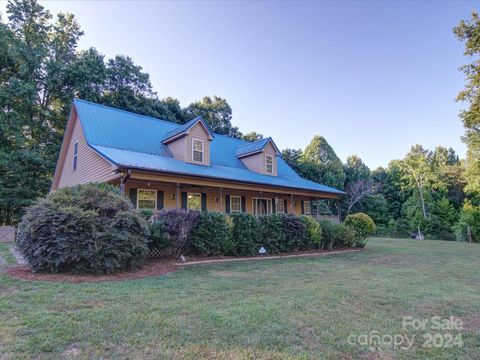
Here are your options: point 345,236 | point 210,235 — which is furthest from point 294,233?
point 210,235

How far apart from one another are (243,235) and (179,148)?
643 cm

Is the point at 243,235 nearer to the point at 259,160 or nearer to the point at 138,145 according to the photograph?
the point at 138,145

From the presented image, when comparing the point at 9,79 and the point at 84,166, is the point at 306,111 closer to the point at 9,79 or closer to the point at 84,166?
the point at 84,166

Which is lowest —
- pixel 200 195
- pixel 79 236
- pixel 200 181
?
pixel 79 236

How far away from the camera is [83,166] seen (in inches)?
545

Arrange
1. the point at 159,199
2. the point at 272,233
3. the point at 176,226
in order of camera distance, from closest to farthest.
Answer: the point at 176,226 → the point at 272,233 → the point at 159,199

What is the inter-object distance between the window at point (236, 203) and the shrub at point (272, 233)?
15.7ft

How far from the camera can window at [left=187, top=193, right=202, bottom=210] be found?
14278 mm

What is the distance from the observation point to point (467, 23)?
1684 cm

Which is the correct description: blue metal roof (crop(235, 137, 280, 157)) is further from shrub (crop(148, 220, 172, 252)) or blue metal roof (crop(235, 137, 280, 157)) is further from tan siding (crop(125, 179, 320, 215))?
shrub (crop(148, 220, 172, 252))

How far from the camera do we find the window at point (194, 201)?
14278mm

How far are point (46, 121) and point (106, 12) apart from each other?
1425cm

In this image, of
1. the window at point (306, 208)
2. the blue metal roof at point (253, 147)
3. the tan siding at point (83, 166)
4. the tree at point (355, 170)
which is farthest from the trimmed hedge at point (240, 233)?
the tree at point (355, 170)

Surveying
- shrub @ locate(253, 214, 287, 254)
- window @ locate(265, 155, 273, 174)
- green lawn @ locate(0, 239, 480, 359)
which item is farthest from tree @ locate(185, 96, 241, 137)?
green lawn @ locate(0, 239, 480, 359)
